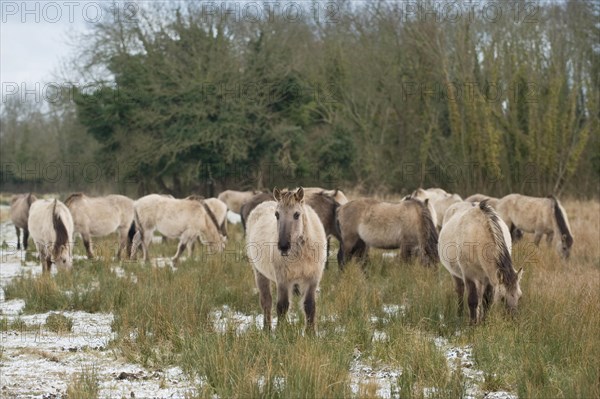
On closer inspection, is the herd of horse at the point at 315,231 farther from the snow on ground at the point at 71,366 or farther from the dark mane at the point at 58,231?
the snow on ground at the point at 71,366

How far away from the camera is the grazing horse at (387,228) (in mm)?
11641

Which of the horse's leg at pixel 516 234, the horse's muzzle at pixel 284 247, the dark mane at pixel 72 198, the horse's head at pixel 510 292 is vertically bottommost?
the horse's leg at pixel 516 234

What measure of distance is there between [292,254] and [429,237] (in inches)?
203

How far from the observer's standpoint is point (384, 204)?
1236 centimetres

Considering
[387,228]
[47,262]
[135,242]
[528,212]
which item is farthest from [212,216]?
[528,212]

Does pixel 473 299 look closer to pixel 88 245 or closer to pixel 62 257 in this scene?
pixel 62 257

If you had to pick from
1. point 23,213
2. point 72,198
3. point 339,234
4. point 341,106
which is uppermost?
point 341,106

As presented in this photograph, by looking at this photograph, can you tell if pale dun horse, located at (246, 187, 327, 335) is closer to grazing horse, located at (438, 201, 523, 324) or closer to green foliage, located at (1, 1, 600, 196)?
grazing horse, located at (438, 201, 523, 324)

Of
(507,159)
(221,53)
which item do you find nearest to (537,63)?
(507,159)

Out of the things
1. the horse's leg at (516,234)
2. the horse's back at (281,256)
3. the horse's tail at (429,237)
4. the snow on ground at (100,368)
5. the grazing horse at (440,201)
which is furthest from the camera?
the grazing horse at (440,201)

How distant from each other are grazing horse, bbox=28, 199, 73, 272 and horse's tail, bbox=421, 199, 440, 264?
6.40 m

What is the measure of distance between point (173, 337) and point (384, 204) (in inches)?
252

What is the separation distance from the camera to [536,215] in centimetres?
1523

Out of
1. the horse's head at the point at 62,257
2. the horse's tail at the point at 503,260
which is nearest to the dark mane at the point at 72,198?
the horse's head at the point at 62,257
